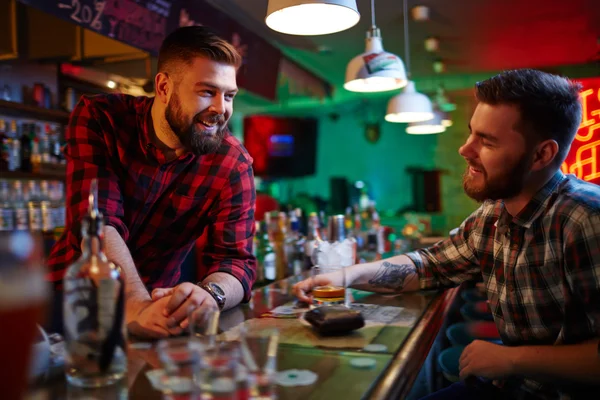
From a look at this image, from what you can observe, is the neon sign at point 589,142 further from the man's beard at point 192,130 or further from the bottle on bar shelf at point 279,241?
A: the man's beard at point 192,130

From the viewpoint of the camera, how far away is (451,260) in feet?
5.55

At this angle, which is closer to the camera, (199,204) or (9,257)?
(9,257)

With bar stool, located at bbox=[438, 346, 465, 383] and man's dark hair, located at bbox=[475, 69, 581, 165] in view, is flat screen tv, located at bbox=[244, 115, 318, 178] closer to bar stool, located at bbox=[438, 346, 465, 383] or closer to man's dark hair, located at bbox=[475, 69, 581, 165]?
bar stool, located at bbox=[438, 346, 465, 383]

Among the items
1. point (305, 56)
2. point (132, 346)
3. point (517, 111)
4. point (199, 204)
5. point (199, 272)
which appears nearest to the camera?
point (132, 346)

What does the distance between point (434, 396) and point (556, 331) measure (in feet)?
1.22

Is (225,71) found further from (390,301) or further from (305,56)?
(305,56)

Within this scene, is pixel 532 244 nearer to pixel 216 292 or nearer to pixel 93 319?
pixel 216 292

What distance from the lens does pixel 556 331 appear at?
48.8 inches

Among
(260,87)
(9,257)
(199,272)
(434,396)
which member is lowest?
(434,396)

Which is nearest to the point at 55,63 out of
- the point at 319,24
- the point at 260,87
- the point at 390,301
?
the point at 260,87

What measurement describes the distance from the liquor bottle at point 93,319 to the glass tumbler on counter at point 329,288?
0.76 metres

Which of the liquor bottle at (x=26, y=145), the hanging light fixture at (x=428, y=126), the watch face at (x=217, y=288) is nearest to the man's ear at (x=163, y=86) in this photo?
the watch face at (x=217, y=288)

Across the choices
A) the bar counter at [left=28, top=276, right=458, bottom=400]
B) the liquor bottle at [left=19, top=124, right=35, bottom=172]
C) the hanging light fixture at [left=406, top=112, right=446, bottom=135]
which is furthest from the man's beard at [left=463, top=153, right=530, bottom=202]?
the hanging light fixture at [left=406, top=112, right=446, bottom=135]

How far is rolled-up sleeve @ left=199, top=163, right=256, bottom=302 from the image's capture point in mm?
1609
